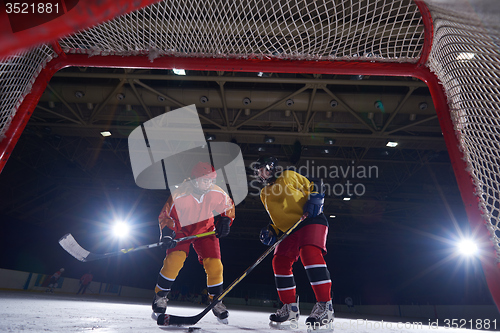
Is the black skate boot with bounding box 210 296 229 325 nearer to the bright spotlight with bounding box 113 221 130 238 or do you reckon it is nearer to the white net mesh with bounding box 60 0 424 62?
the white net mesh with bounding box 60 0 424 62

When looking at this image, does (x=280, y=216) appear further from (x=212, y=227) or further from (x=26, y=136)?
(x=26, y=136)

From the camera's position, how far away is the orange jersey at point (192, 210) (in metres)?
2.68

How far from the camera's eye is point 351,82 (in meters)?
5.49

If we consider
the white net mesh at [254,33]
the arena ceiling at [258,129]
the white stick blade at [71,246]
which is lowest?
the white stick blade at [71,246]

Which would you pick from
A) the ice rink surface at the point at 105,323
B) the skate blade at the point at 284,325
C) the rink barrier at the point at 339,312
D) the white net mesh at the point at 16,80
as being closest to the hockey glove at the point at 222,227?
the ice rink surface at the point at 105,323

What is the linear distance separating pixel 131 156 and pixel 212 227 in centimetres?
792

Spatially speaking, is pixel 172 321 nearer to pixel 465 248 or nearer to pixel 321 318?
pixel 321 318

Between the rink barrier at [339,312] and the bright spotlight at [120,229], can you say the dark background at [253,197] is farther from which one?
the rink barrier at [339,312]

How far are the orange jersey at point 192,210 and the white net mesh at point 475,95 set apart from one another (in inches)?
74.2

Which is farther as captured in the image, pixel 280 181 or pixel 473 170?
pixel 280 181

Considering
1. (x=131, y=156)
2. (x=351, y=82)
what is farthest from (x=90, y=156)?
(x=351, y=82)

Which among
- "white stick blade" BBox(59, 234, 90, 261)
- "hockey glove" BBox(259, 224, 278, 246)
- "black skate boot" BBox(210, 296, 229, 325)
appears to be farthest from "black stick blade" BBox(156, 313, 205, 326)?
"white stick blade" BBox(59, 234, 90, 261)

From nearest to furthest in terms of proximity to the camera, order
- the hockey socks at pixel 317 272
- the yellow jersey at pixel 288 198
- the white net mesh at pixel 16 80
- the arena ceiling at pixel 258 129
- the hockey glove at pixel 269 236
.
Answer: the white net mesh at pixel 16 80, the hockey socks at pixel 317 272, the yellow jersey at pixel 288 198, the hockey glove at pixel 269 236, the arena ceiling at pixel 258 129

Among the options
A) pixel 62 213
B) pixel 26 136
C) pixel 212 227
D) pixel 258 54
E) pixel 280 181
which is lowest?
pixel 212 227
